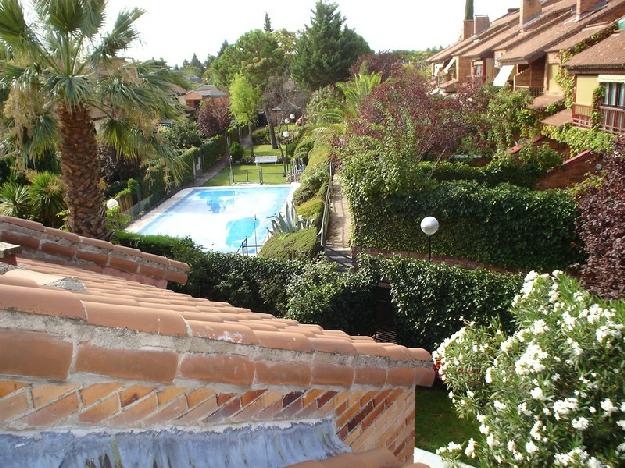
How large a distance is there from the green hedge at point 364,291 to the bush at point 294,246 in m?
2.17

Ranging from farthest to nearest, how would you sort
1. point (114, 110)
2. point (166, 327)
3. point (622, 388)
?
point (114, 110), point (622, 388), point (166, 327)

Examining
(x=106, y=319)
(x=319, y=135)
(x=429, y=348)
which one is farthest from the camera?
(x=319, y=135)

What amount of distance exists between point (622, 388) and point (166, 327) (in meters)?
4.13

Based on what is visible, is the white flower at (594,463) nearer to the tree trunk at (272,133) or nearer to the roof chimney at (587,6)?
the roof chimney at (587,6)

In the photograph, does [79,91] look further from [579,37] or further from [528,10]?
[528,10]

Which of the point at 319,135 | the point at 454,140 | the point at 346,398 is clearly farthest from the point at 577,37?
the point at 346,398

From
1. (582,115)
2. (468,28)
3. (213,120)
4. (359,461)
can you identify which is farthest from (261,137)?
(359,461)

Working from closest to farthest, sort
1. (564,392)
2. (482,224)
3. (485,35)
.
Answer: (564,392), (482,224), (485,35)

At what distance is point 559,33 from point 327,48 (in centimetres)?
2517

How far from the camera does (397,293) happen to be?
1389 cm

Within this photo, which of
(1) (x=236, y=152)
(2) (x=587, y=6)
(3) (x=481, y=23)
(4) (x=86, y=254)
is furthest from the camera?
(3) (x=481, y=23)

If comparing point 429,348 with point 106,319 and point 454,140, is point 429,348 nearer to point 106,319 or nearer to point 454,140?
point 106,319

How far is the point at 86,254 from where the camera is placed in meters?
7.20

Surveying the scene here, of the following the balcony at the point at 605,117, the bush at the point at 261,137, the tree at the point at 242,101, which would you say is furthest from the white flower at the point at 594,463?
the bush at the point at 261,137
